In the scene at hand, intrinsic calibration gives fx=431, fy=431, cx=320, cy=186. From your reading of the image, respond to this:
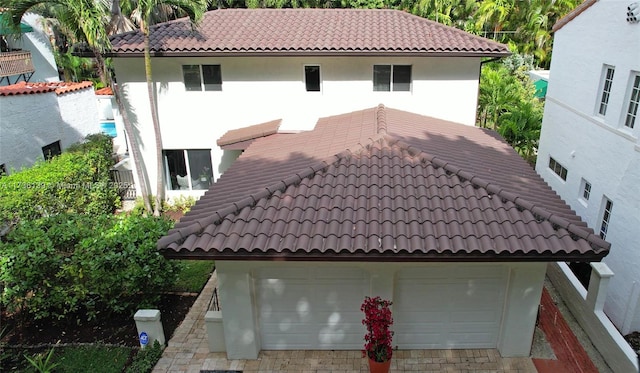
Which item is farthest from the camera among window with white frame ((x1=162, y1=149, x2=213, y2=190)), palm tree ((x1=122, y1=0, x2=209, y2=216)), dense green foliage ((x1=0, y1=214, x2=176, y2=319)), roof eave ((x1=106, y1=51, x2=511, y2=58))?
window with white frame ((x1=162, y1=149, x2=213, y2=190))

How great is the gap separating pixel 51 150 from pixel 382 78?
1505 centimetres

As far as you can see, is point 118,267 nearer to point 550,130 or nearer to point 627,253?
point 627,253

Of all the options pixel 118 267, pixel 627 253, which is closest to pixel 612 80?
pixel 627 253

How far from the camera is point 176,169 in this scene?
16219mm

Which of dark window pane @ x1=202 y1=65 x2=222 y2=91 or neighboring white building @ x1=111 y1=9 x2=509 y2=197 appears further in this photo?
dark window pane @ x1=202 y1=65 x2=222 y2=91

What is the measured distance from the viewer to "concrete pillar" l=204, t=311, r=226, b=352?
8.51 meters

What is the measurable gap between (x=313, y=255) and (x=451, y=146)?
5.84 m

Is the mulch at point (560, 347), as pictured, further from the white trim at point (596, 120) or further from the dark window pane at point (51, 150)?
the dark window pane at point (51, 150)

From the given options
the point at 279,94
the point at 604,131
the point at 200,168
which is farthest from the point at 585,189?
the point at 200,168

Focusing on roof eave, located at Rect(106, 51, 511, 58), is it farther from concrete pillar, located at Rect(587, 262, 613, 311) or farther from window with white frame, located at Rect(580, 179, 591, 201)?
concrete pillar, located at Rect(587, 262, 613, 311)

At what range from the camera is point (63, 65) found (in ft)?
115

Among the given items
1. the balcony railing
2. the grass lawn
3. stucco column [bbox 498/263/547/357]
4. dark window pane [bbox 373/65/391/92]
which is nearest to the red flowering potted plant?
stucco column [bbox 498/263/547/357]

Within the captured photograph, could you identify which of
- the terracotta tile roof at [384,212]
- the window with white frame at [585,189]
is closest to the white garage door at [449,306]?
the terracotta tile roof at [384,212]

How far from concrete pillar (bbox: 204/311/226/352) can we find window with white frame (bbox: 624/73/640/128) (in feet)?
34.3
